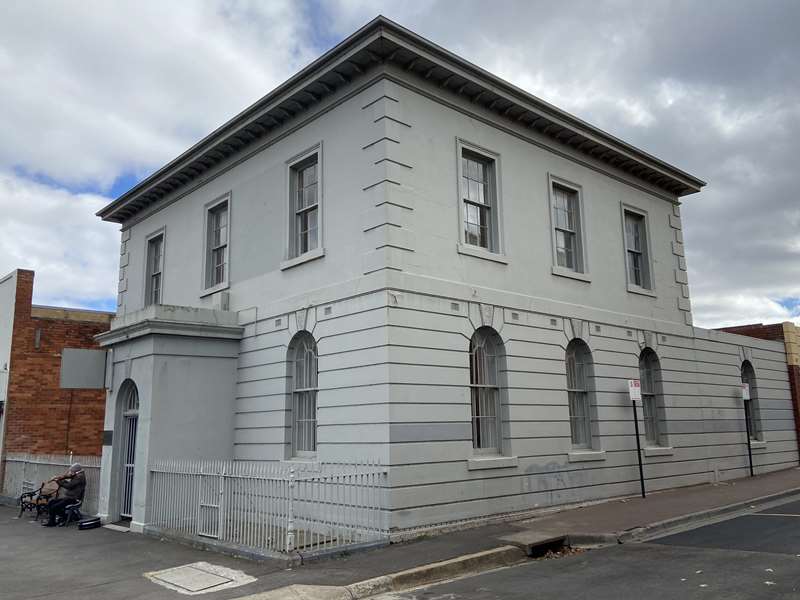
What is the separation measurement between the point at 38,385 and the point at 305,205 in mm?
11257

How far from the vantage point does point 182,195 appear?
18594 mm

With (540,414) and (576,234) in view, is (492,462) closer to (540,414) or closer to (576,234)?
(540,414)

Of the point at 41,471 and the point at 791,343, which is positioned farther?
the point at 791,343

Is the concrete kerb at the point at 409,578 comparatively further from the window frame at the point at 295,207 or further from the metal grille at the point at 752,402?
the metal grille at the point at 752,402

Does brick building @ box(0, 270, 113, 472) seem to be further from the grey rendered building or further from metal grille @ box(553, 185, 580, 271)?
metal grille @ box(553, 185, 580, 271)

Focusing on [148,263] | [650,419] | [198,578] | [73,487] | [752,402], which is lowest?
[198,578]

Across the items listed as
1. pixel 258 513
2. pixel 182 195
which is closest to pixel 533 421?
pixel 258 513

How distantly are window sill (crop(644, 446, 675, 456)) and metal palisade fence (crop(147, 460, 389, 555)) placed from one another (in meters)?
8.22

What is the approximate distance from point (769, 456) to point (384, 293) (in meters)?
15.9

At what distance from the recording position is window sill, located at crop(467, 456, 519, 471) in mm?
12635

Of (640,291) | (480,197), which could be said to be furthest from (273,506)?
(640,291)

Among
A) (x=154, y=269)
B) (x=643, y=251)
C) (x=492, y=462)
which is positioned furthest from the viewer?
(x=154, y=269)

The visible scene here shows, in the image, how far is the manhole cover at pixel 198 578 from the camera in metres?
8.95

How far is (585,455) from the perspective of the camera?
15.0m
